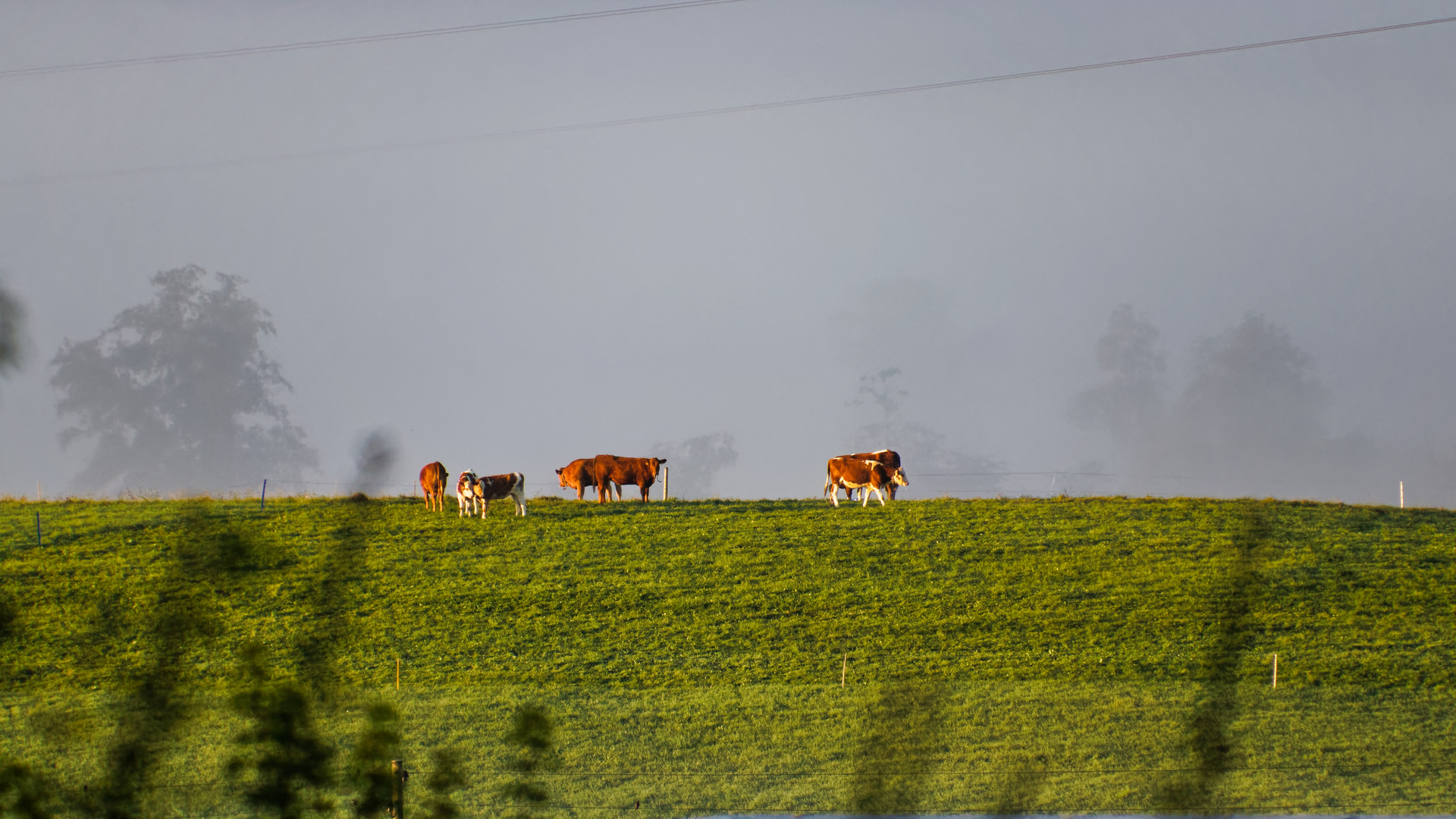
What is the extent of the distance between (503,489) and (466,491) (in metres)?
1.06

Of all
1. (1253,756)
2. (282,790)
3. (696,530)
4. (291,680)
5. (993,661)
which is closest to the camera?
(282,790)

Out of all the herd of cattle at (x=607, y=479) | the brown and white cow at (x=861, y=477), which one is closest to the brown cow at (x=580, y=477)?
the herd of cattle at (x=607, y=479)

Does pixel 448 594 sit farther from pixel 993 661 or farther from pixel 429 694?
pixel 993 661

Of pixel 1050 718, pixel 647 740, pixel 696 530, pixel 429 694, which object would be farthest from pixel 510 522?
pixel 1050 718

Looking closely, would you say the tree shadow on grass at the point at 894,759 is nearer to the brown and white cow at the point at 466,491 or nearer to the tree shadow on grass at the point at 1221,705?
the tree shadow on grass at the point at 1221,705

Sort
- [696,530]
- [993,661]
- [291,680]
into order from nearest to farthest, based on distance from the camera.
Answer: [291,680]
[993,661]
[696,530]

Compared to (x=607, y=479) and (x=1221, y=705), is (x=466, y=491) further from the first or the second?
(x=1221, y=705)

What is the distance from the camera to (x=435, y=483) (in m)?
31.4

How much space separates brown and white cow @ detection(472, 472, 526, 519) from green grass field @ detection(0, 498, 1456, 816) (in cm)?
79

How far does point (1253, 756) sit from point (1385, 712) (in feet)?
13.3

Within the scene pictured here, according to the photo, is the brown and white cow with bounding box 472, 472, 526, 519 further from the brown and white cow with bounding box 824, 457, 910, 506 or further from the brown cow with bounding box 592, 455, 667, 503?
the brown and white cow with bounding box 824, 457, 910, 506

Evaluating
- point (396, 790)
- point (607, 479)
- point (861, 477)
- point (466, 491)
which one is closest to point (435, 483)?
point (466, 491)

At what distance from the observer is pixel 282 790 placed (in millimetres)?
1975

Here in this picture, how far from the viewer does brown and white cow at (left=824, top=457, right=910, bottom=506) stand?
33.1 m
